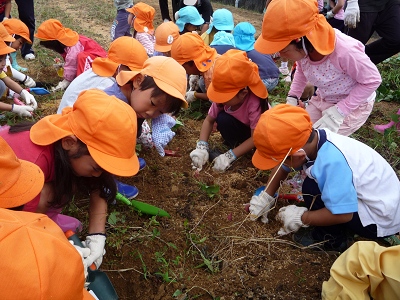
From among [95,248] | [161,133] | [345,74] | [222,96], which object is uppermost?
[345,74]

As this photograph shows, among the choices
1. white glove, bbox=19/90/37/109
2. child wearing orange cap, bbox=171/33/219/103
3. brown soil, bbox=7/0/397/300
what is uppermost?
child wearing orange cap, bbox=171/33/219/103

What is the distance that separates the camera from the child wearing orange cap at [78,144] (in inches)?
62.5

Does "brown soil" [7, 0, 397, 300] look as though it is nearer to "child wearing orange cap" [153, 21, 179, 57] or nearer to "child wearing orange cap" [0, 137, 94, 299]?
"child wearing orange cap" [0, 137, 94, 299]

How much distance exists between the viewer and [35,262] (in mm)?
911

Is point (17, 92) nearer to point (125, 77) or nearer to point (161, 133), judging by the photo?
point (161, 133)

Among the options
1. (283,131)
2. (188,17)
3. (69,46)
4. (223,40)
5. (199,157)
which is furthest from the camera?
(188,17)

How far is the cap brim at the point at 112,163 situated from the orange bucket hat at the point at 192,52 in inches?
80.0

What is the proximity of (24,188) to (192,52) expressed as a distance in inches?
94.5

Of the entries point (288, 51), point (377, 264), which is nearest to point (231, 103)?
point (288, 51)

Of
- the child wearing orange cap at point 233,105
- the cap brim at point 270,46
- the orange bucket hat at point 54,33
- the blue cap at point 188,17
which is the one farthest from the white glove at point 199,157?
the blue cap at point 188,17

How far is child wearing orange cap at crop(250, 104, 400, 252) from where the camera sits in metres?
1.94

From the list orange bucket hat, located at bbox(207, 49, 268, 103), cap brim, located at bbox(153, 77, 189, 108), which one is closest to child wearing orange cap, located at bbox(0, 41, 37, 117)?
cap brim, located at bbox(153, 77, 189, 108)

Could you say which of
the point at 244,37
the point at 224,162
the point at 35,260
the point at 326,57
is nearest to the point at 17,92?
the point at 224,162

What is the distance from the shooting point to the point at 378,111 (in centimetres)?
409
